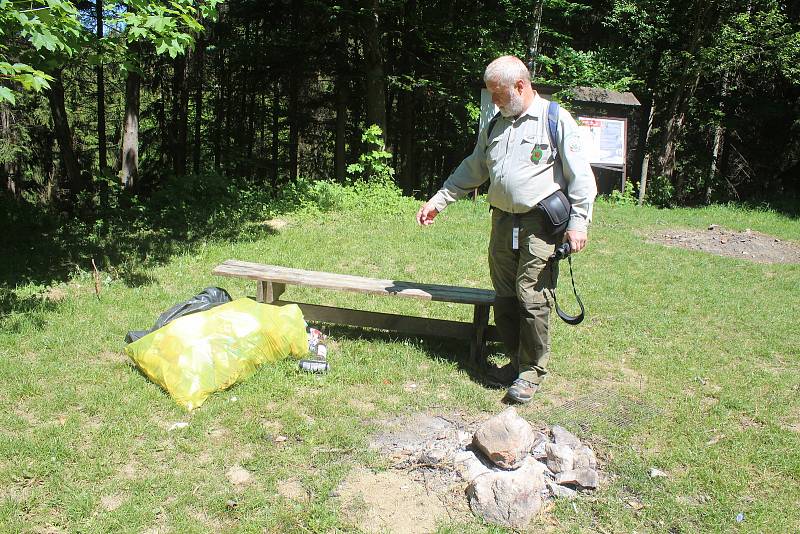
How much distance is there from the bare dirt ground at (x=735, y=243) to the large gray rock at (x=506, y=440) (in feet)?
22.3

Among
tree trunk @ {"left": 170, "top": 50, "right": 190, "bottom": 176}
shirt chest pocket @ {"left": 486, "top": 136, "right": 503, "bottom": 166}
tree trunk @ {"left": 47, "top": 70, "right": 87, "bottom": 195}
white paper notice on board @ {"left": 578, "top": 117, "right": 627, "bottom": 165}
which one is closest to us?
shirt chest pocket @ {"left": 486, "top": 136, "right": 503, "bottom": 166}

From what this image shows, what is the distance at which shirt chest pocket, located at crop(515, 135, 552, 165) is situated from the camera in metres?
3.93

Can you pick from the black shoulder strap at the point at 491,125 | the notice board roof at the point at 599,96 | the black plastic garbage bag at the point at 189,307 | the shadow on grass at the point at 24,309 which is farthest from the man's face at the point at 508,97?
the notice board roof at the point at 599,96

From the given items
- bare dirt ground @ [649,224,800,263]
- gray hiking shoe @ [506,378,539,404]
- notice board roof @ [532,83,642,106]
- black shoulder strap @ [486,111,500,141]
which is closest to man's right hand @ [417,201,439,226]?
black shoulder strap @ [486,111,500,141]

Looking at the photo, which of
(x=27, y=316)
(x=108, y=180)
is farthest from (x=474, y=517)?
(x=108, y=180)

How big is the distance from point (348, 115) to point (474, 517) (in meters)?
19.7

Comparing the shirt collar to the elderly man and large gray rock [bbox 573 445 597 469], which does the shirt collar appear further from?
large gray rock [bbox 573 445 597 469]

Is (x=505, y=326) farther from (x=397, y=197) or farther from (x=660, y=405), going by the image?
(x=397, y=197)

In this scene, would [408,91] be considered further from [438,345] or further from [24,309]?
[24,309]

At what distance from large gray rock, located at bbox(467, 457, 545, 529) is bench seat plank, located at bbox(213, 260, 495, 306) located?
1.67 meters

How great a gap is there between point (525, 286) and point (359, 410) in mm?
1354

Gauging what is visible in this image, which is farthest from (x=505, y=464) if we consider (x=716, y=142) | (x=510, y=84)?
(x=716, y=142)

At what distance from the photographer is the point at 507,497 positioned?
3.06 m

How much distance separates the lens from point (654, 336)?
5.56 metres
